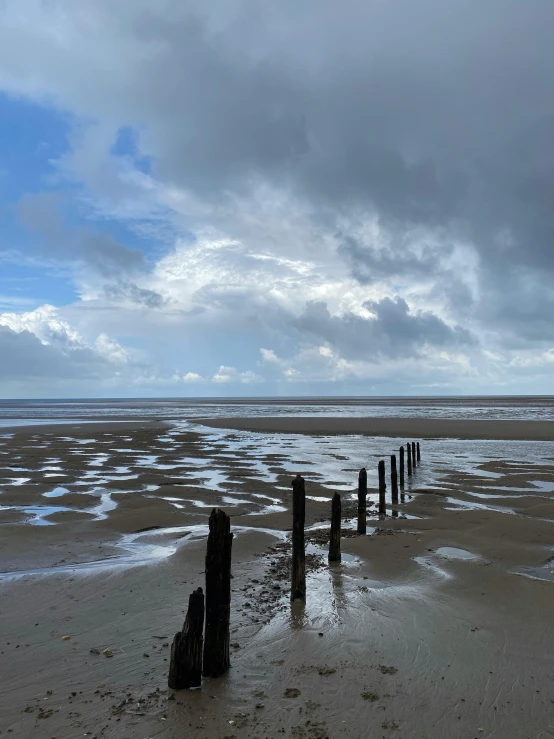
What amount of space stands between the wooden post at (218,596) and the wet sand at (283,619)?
27 cm

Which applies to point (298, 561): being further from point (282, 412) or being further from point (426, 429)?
point (282, 412)

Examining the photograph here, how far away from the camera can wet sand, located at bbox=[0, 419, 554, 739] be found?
5344mm

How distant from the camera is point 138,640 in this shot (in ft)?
22.8

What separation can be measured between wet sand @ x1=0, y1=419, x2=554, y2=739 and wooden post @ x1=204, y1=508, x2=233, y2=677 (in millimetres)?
269

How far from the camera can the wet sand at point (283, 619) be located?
5.34 meters

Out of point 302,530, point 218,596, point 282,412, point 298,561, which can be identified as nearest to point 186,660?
point 218,596

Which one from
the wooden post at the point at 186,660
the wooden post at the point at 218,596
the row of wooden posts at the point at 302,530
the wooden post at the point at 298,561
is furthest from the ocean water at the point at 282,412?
the wooden post at the point at 186,660

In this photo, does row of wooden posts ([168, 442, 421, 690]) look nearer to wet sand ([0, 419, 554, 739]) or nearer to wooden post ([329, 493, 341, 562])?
wet sand ([0, 419, 554, 739])

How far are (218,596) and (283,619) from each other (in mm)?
1750

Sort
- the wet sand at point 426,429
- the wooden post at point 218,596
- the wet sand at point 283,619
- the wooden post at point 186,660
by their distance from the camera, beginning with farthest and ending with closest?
the wet sand at point 426,429
the wooden post at point 218,596
the wooden post at point 186,660
the wet sand at point 283,619

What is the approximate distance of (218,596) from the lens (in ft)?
20.7

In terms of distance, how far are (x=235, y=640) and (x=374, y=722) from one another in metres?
2.28

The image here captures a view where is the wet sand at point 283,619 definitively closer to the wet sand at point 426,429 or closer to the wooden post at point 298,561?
the wooden post at point 298,561

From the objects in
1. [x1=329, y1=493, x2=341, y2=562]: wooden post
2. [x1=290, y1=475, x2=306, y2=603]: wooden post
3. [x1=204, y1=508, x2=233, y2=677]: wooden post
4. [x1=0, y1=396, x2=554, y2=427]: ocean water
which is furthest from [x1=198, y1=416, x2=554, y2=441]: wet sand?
[x1=204, y1=508, x2=233, y2=677]: wooden post
